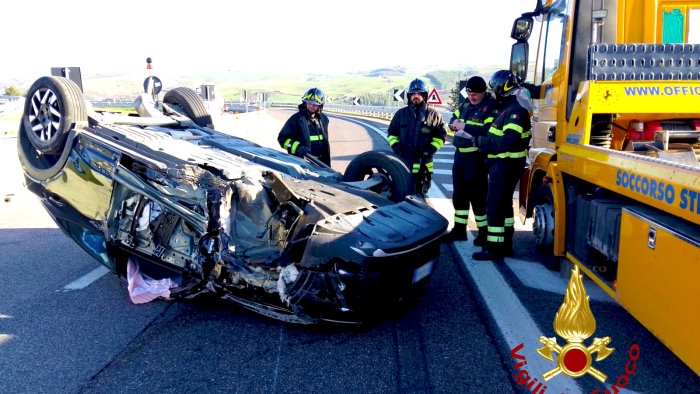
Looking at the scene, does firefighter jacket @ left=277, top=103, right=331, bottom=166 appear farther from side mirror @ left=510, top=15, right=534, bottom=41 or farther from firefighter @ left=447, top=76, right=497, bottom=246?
side mirror @ left=510, top=15, right=534, bottom=41

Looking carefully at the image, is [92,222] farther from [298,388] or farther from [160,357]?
[298,388]

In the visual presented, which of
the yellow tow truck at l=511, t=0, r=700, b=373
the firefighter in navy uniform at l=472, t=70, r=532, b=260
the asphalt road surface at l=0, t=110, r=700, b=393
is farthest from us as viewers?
the firefighter in navy uniform at l=472, t=70, r=532, b=260

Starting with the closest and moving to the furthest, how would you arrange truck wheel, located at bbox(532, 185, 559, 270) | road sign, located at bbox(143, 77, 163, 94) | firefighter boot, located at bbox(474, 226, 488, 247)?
truck wheel, located at bbox(532, 185, 559, 270) → firefighter boot, located at bbox(474, 226, 488, 247) → road sign, located at bbox(143, 77, 163, 94)

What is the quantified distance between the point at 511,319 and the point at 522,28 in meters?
3.15

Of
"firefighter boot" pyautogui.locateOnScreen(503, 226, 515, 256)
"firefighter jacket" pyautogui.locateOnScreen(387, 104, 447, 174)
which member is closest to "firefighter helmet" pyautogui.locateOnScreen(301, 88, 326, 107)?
"firefighter jacket" pyautogui.locateOnScreen(387, 104, 447, 174)

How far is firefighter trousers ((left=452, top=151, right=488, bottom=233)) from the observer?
5973 mm

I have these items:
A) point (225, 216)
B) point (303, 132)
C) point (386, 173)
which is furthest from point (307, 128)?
point (225, 216)

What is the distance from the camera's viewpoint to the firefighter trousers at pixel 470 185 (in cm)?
597

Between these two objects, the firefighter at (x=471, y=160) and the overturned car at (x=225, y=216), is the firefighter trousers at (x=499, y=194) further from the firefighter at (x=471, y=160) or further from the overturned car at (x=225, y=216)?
the overturned car at (x=225, y=216)

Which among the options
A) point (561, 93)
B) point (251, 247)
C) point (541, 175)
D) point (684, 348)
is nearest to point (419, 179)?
point (541, 175)

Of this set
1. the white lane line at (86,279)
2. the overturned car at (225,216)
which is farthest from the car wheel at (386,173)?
the white lane line at (86,279)

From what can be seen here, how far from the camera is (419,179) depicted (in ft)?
22.1

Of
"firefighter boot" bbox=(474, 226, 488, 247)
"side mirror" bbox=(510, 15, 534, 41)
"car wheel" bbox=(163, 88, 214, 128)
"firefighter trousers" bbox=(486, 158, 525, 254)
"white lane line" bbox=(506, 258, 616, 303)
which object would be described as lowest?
"white lane line" bbox=(506, 258, 616, 303)

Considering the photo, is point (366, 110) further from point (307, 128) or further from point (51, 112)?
point (51, 112)
